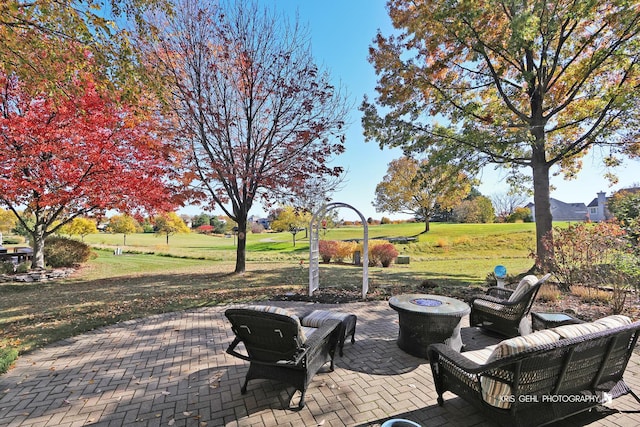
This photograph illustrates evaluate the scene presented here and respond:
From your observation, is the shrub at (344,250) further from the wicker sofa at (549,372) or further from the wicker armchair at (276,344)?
the wicker sofa at (549,372)

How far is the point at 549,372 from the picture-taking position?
233 cm

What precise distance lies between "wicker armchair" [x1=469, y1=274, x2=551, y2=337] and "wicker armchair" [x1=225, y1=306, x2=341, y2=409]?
3.16 metres

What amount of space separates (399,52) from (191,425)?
12.5 meters

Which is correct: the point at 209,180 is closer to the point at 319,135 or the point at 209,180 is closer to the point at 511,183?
the point at 319,135

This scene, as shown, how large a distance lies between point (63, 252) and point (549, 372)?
17446 mm

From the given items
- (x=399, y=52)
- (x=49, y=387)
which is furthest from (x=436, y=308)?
(x=399, y=52)

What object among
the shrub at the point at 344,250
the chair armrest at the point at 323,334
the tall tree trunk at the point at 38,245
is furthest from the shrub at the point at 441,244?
the tall tree trunk at the point at 38,245

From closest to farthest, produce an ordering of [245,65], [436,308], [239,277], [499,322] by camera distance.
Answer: [436,308]
[499,322]
[245,65]
[239,277]

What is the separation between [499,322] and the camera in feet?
15.6

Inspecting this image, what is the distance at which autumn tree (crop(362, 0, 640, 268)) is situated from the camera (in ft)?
28.8

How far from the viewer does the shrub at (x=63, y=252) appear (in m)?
13.2

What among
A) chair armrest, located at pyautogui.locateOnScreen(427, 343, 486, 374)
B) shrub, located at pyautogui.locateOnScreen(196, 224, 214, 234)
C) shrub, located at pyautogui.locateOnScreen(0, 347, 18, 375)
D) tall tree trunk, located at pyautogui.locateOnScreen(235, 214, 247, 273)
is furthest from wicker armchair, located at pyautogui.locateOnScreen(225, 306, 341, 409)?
shrub, located at pyautogui.locateOnScreen(196, 224, 214, 234)

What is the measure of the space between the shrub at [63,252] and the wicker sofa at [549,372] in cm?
1663

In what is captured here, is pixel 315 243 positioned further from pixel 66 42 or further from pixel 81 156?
pixel 81 156
